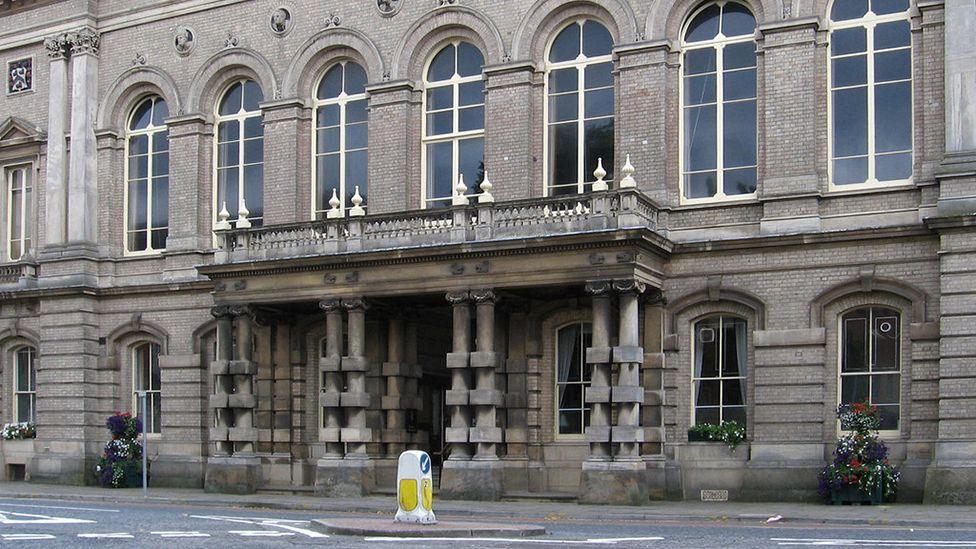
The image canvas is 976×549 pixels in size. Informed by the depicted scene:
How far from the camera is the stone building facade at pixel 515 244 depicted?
88.8 feet

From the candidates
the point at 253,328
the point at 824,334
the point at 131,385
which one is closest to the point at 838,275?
the point at 824,334

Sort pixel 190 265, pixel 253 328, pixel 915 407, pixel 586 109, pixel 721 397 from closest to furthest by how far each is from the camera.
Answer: pixel 915 407, pixel 721 397, pixel 586 109, pixel 253 328, pixel 190 265

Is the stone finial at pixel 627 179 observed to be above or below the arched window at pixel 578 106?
below

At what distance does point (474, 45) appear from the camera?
106 feet

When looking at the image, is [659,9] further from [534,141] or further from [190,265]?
[190,265]

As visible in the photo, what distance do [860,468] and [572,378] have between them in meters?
6.79

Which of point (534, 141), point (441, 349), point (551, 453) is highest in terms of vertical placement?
point (534, 141)

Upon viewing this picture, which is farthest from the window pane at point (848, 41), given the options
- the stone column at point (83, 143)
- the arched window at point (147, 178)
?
the stone column at point (83, 143)

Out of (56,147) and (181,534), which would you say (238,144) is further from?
(181,534)

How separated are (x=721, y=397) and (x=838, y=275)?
345 cm

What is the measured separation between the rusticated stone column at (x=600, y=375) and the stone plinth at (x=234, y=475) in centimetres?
868

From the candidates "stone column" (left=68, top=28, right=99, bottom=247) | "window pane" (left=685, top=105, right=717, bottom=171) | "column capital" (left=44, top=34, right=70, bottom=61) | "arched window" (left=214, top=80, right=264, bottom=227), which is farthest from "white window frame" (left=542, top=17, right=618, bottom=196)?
"column capital" (left=44, top=34, right=70, bottom=61)

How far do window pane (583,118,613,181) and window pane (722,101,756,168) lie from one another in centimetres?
258

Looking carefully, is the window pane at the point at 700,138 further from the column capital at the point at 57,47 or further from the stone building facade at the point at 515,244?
the column capital at the point at 57,47
